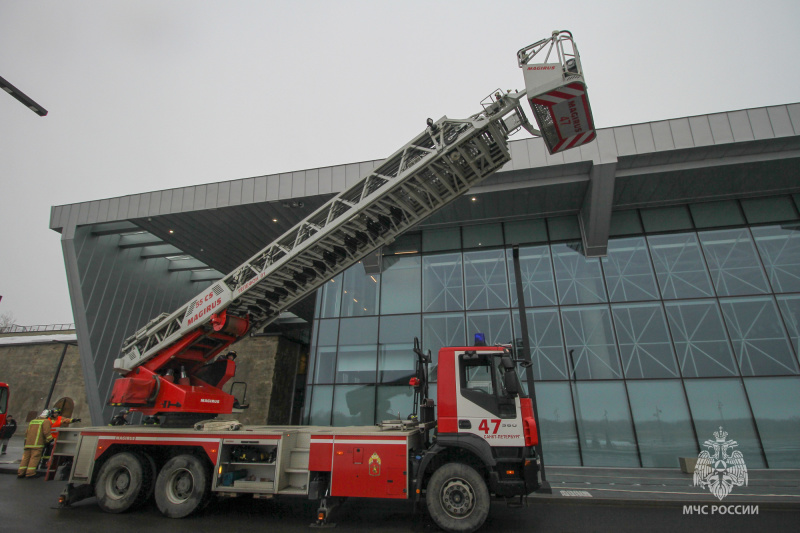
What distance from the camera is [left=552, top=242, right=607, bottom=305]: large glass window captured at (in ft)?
45.8

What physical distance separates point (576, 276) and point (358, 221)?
32.6 feet

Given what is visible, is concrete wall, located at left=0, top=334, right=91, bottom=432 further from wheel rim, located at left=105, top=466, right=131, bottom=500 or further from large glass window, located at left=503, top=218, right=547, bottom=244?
large glass window, located at left=503, top=218, right=547, bottom=244

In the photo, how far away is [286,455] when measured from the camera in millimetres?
6789

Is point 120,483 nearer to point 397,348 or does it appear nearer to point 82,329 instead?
point 397,348

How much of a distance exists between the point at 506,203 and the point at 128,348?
12580 millimetres

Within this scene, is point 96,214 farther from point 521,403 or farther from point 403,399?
point 521,403

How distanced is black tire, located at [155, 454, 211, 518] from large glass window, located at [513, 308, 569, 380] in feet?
32.7

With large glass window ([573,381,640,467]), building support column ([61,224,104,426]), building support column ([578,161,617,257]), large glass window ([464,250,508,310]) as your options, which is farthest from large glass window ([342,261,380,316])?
building support column ([61,224,104,426])

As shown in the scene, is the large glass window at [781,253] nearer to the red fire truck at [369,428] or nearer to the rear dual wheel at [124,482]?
the red fire truck at [369,428]

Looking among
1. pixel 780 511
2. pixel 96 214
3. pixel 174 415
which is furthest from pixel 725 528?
pixel 96 214

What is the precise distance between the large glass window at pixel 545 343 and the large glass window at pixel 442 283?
2281mm

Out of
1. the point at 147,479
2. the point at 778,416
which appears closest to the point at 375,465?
the point at 147,479

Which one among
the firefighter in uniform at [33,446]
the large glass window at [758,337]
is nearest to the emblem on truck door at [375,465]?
the firefighter in uniform at [33,446]

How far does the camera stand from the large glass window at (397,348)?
14188 mm
